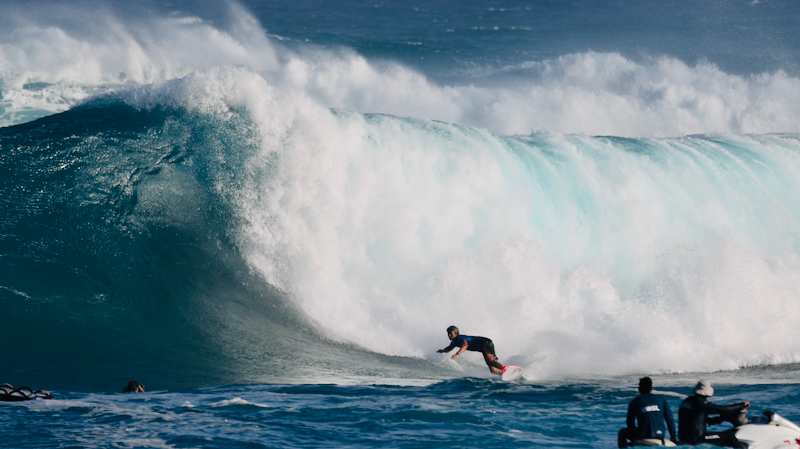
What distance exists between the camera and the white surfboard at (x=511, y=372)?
977cm

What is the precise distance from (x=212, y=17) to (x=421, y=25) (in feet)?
39.9

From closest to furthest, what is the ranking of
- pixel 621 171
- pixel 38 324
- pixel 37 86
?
pixel 38 324 → pixel 621 171 → pixel 37 86

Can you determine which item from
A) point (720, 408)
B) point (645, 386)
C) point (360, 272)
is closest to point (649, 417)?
point (645, 386)

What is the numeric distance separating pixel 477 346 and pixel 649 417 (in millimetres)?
4032

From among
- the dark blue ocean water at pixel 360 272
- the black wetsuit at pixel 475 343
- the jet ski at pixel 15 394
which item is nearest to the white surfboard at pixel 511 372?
the dark blue ocean water at pixel 360 272

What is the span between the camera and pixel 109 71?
95.7ft

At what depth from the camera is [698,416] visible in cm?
659

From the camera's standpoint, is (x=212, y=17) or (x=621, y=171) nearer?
(x=621, y=171)

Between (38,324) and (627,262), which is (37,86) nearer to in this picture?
(38,324)

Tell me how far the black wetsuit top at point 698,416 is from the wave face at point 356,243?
361 cm

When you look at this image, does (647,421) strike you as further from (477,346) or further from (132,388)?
(132,388)

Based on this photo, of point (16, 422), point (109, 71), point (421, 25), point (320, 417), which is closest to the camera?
point (16, 422)

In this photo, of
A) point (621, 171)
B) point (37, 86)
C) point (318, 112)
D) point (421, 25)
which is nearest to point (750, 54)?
point (421, 25)

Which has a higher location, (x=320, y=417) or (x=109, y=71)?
(x=109, y=71)
